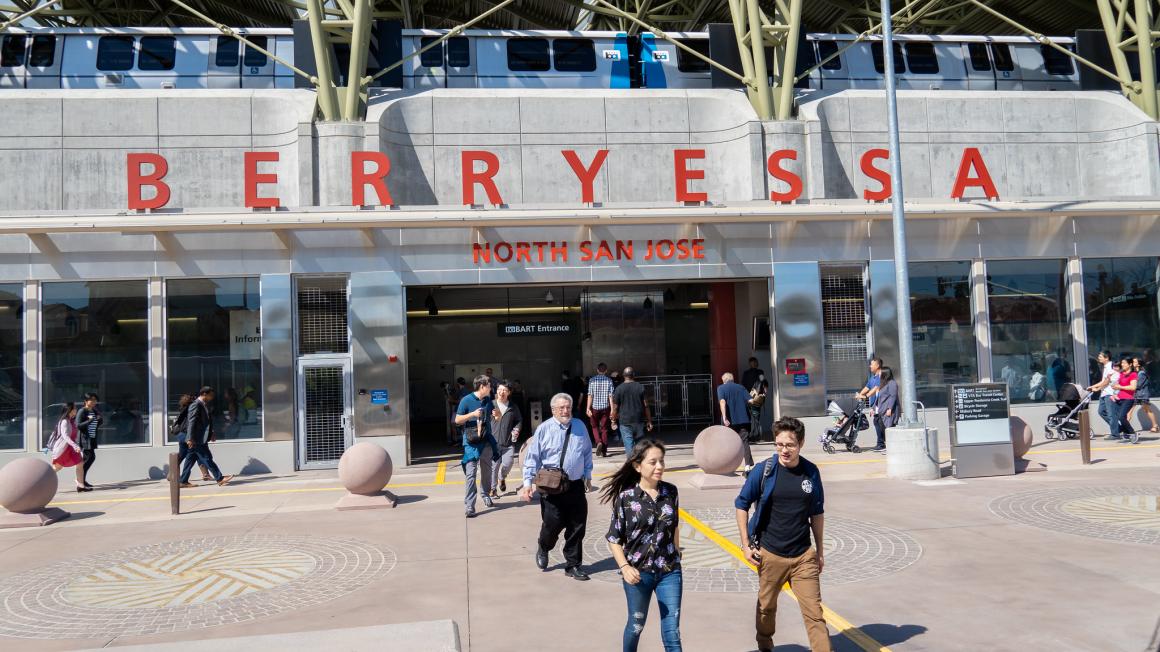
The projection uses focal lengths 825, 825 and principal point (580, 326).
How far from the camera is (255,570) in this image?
845 cm

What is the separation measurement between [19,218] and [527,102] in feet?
36.8

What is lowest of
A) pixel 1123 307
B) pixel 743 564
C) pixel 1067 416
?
pixel 743 564

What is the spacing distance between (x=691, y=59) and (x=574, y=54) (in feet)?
12.0

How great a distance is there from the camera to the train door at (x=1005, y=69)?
26.9m

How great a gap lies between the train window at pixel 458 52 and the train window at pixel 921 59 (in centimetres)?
1393

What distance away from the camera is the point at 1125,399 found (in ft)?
53.7

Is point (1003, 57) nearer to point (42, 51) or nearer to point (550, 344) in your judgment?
point (550, 344)

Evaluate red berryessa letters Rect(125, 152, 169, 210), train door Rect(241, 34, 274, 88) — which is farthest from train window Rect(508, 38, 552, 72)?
red berryessa letters Rect(125, 152, 169, 210)

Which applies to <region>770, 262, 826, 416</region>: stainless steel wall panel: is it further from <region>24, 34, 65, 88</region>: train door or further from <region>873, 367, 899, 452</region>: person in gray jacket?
<region>24, 34, 65, 88</region>: train door

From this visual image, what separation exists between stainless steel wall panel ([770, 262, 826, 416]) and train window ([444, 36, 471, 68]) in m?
12.2

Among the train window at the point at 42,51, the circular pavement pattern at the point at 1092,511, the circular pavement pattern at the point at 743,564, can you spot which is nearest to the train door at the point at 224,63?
the train window at the point at 42,51

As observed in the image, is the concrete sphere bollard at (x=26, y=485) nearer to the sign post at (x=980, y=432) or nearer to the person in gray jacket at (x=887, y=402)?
the sign post at (x=980, y=432)

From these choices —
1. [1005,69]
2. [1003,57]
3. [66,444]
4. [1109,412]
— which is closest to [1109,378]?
[1109,412]

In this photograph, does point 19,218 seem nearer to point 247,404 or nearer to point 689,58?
point 247,404
